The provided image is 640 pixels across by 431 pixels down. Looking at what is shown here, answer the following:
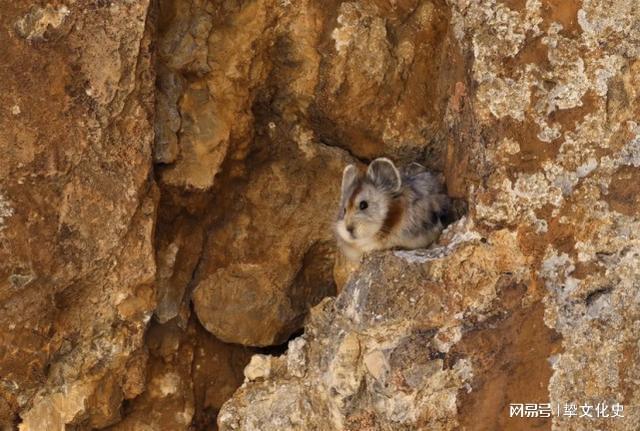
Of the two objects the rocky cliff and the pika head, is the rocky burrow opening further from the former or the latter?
the pika head

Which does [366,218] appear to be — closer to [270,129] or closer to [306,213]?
[306,213]

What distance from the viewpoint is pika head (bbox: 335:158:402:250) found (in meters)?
5.30

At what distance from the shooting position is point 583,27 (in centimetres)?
451

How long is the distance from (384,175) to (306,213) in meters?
0.76

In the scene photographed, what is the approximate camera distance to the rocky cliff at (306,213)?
4.51 m

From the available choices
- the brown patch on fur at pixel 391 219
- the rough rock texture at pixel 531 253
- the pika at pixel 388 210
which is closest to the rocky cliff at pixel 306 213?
the rough rock texture at pixel 531 253

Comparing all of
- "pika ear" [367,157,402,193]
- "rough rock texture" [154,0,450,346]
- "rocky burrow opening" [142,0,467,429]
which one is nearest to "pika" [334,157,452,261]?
"pika ear" [367,157,402,193]

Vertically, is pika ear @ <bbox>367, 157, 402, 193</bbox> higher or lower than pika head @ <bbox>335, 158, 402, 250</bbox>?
higher

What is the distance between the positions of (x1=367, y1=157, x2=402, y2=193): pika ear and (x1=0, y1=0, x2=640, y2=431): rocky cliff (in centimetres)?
31

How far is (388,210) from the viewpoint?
5371 millimetres

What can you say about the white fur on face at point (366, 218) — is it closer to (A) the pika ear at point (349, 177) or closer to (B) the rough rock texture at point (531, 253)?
(A) the pika ear at point (349, 177)

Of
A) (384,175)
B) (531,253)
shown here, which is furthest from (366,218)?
(531,253)

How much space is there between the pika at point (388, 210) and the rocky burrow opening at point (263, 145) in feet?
0.82

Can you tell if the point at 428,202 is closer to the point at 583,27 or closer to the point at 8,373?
the point at 583,27
